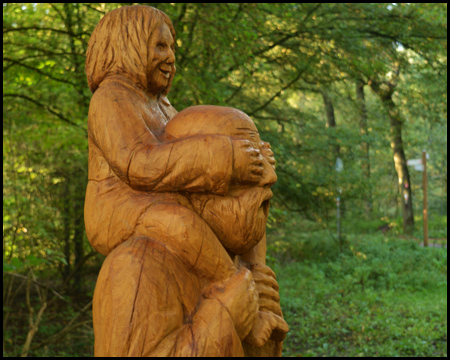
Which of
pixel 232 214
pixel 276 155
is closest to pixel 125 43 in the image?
pixel 232 214

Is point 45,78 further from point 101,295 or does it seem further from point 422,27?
point 422,27

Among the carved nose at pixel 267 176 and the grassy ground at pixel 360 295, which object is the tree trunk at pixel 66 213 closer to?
the grassy ground at pixel 360 295

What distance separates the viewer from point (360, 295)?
7.15 meters

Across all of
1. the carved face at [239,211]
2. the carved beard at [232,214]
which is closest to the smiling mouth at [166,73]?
the carved face at [239,211]

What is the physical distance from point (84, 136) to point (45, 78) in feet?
2.84

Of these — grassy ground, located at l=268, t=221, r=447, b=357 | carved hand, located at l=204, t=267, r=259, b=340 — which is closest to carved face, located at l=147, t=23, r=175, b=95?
carved hand, located at l=204, t=267, r=259, b=340

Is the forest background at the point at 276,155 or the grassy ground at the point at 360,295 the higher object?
the forest background at the point at 276,155

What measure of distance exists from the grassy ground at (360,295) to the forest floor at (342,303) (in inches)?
0.5

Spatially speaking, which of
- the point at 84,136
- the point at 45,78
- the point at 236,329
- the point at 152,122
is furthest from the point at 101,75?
the point at 45,78

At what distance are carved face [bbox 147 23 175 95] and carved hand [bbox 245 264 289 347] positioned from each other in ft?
2.87

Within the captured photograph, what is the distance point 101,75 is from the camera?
1.84 meters

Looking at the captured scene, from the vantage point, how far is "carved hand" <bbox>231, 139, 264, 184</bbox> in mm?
1636

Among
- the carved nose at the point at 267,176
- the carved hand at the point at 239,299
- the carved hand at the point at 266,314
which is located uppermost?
the carved nose at the point at 267,176

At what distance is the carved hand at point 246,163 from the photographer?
1636 millimetres
